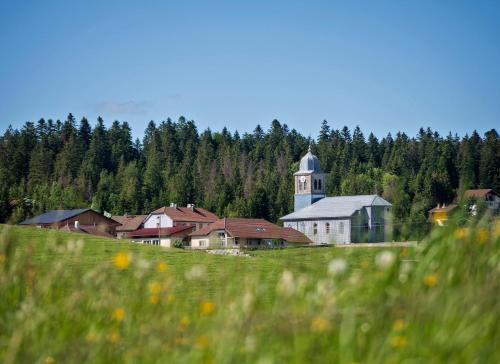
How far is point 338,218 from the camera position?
→ 6394 cm

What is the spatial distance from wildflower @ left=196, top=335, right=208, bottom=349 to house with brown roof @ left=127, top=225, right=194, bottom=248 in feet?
211

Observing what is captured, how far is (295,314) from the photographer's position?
441 cm

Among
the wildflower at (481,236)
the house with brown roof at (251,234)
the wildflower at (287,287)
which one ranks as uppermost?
the house with brown roof at (251,234)

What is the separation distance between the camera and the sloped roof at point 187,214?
74.0 metres

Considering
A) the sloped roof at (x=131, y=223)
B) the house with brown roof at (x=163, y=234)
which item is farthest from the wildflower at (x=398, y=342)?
the sloped roof at (x=131, y=223)

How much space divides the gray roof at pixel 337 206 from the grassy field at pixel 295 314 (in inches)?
2236

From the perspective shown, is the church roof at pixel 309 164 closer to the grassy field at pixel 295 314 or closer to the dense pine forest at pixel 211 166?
the dense pine forest at pixel 211 166

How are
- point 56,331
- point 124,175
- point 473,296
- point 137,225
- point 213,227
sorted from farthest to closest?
point 124,175, point 137,225, point 213,227, point 56,331, point 473,296

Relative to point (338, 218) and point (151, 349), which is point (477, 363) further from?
point (338, 218)

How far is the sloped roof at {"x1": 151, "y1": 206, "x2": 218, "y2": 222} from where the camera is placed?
7400 cm

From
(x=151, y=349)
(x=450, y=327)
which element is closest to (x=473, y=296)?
(x=450, y=327)

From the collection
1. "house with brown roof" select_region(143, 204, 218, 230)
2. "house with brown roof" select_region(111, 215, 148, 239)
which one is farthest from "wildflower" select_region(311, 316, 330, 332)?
"house with brown roof" select_region(111, 215, 148, 239)

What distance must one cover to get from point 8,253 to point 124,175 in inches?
3775

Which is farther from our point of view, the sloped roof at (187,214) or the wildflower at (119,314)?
the sloped roof at (187,214)
